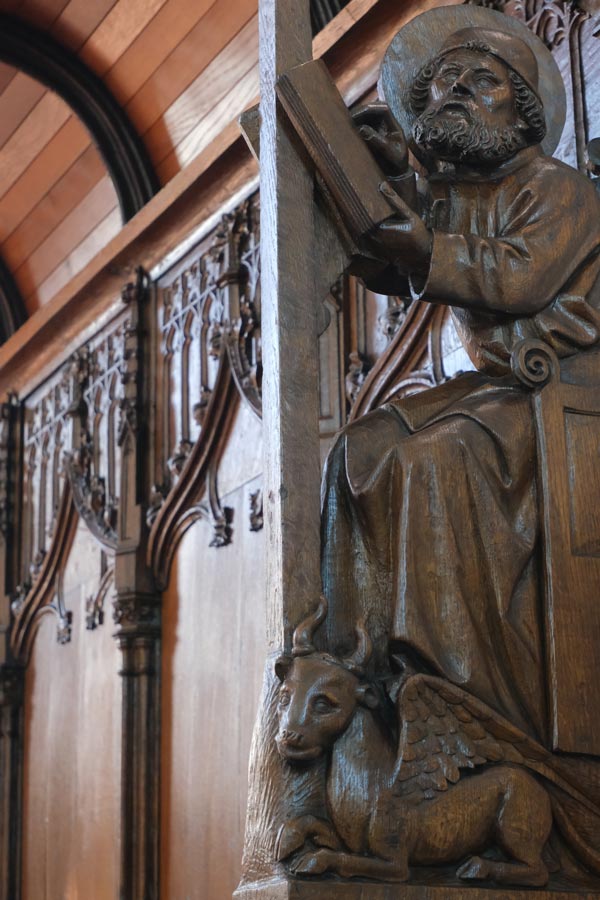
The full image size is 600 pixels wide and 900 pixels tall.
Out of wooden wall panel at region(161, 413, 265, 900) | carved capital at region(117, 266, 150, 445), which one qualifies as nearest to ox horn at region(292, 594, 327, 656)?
wooden wall panel at region(161, 413, 265, 900)

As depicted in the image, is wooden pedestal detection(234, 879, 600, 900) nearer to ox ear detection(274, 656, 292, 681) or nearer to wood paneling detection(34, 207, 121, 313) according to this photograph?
ox ear detection(274, 656, 292, 681)

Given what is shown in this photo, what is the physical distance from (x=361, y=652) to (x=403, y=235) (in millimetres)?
659

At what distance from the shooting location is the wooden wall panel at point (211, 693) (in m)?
4.54

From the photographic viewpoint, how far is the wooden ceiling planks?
17.5 feet

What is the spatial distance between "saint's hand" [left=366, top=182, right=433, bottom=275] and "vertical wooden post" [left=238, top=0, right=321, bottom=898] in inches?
4.6

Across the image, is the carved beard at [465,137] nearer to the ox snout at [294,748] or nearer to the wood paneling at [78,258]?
the ox snout at [294,748]

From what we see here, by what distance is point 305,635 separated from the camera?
2.12 metres

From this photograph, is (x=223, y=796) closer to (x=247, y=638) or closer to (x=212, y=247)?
(x=247, y=638)

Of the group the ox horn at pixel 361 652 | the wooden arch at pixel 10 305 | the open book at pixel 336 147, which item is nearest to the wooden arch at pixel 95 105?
the wooden arch at pixel 10 305

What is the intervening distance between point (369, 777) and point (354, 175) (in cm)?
93

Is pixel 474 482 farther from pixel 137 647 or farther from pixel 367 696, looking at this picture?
pixel 137 647

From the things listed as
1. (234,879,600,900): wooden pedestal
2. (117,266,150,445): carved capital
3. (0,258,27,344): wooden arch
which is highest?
(0,258,27,344): wooden arch

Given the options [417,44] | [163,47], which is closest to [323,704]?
[417,44]

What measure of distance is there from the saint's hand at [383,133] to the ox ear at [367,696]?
0.89m
